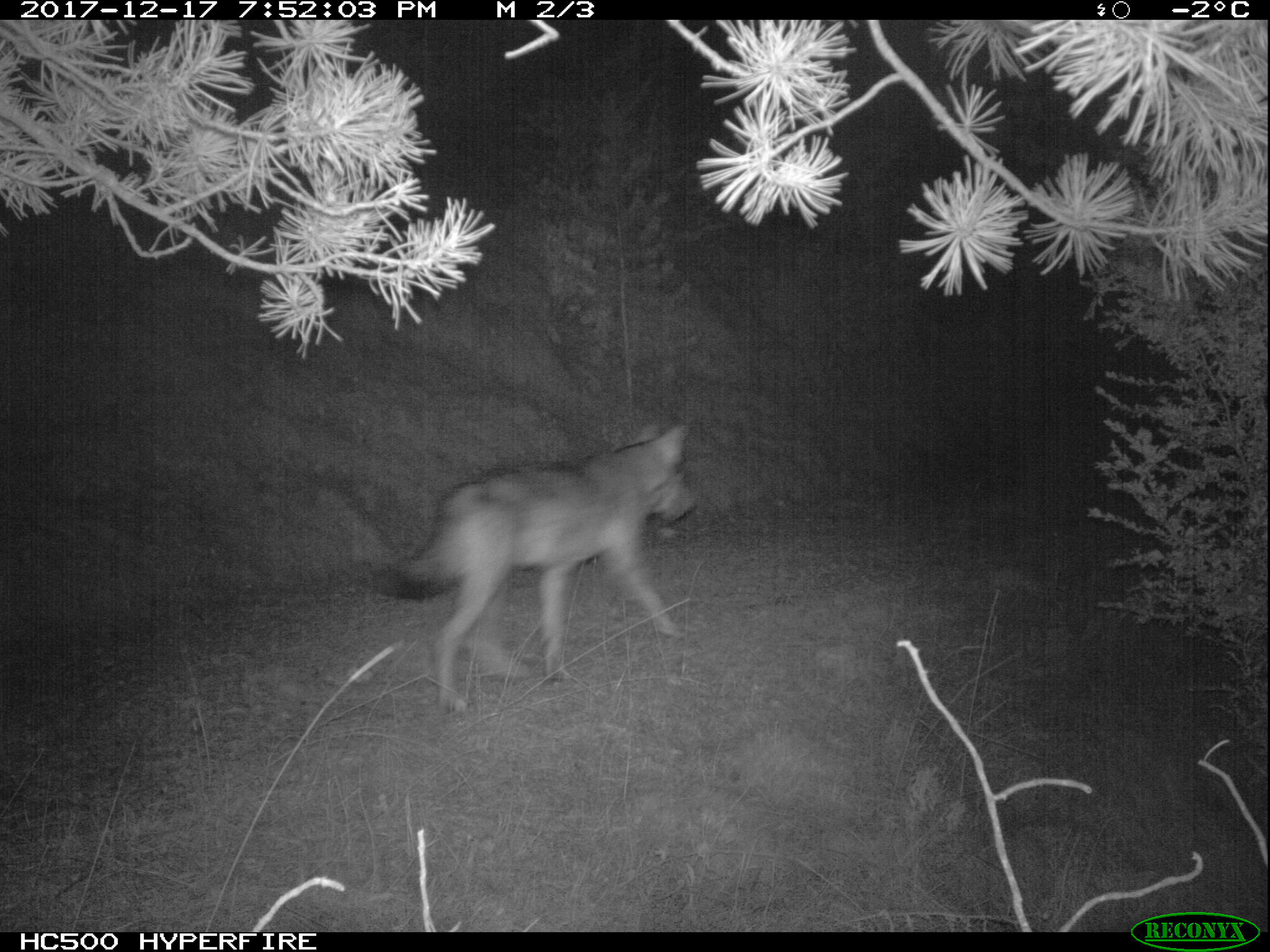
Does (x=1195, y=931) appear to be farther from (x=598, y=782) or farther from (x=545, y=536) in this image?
(x=545, y=536)

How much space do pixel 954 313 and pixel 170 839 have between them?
11.3 m

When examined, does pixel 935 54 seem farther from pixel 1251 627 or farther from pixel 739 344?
pixel 739 344

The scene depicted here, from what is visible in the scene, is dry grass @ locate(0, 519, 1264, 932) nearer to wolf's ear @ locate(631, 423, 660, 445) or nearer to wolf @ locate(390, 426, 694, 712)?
wolf @ locate(390, 426, 694, 712)

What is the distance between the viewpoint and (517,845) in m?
3.38

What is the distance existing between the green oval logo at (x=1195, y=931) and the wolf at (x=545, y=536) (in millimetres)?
2297

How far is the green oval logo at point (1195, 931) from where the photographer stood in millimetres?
2705

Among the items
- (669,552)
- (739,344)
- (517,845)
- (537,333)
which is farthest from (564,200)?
(517,845)

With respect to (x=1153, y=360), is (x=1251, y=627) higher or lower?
lower

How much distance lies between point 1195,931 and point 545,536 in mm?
3024


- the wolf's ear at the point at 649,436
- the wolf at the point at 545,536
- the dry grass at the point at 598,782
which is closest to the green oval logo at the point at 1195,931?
the dry grass at the point at 598,782

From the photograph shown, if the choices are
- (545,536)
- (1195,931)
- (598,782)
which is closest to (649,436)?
(545,536)

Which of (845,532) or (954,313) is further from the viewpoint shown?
(954,313)
